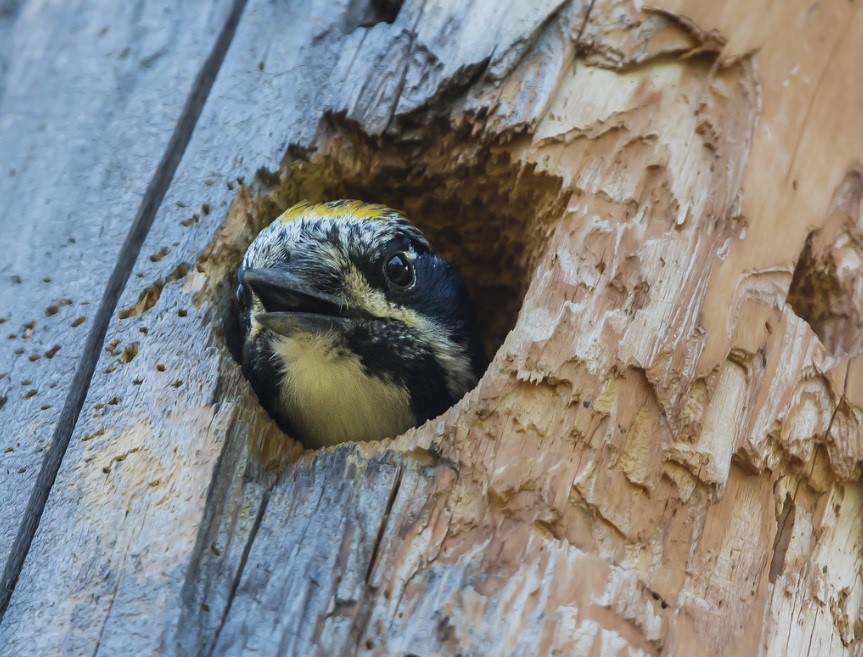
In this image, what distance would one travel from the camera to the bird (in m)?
2.64

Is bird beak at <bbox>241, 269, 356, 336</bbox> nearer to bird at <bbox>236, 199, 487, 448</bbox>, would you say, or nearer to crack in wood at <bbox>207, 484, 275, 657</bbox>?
bird at <bbox>236, 199, 487, 448</bbox>

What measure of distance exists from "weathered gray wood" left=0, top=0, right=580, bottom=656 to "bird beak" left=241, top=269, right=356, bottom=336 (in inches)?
4.6

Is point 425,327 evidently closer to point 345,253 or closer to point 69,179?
point 345,253

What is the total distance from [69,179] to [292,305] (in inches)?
26.6

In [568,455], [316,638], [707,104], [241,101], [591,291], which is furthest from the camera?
[241,101]

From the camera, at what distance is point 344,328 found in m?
2.68

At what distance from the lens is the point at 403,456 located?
6.73ft

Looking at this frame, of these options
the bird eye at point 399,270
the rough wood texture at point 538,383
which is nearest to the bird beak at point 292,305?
the rough wood texture at point 538,383

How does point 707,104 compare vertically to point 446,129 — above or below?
above

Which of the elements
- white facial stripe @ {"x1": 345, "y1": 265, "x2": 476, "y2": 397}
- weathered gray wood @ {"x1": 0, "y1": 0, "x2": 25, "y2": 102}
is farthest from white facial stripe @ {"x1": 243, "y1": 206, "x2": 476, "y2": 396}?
weathered gray wood @ {"x1": 0, "y1": 0, "x2": 25, "y2": 102}

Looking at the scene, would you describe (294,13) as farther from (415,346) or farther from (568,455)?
(568,455)

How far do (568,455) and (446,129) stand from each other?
1.05 m

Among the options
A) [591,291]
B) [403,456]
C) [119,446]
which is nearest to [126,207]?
[119,446]

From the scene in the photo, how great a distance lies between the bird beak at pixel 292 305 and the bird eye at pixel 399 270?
0.73 feet
